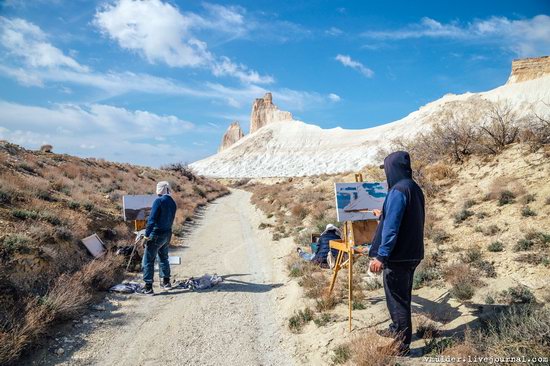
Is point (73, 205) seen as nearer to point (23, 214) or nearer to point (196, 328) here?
point (23, 214)

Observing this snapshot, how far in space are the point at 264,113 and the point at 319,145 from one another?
127ft

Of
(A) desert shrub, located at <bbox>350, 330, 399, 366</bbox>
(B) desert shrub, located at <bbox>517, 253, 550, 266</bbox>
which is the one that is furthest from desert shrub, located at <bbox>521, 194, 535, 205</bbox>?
(A) desert shrub, located at <bbox>350, 330, 399, 366</bbox>

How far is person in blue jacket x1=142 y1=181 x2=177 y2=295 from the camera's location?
269 inches

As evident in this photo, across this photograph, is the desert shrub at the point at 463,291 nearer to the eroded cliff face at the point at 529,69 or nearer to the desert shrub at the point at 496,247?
the desert shrub at the point at 496,247

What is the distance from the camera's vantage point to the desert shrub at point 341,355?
4.07m

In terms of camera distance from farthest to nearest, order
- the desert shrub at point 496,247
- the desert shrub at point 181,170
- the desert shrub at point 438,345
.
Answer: the desert shrub at point 181,170 < the desert shrub at point 496,247 < the desert shrub at point 438,345

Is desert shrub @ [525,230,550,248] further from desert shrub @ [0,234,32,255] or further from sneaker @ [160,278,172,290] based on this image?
desert shrub @ [0,234,32,255]

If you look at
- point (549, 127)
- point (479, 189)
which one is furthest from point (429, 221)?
point (549, 127)

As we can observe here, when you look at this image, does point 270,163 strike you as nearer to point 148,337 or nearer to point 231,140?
point 231,140

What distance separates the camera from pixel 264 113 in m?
114

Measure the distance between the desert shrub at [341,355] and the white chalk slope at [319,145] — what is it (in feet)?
154

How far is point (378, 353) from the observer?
3670mm

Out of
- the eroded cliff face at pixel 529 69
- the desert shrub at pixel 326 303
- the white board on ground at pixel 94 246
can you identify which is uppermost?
the eroded cliff face at pixel 529 69

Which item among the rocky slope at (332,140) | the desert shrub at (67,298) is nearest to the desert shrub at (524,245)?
the desert shrub at (67,298)
